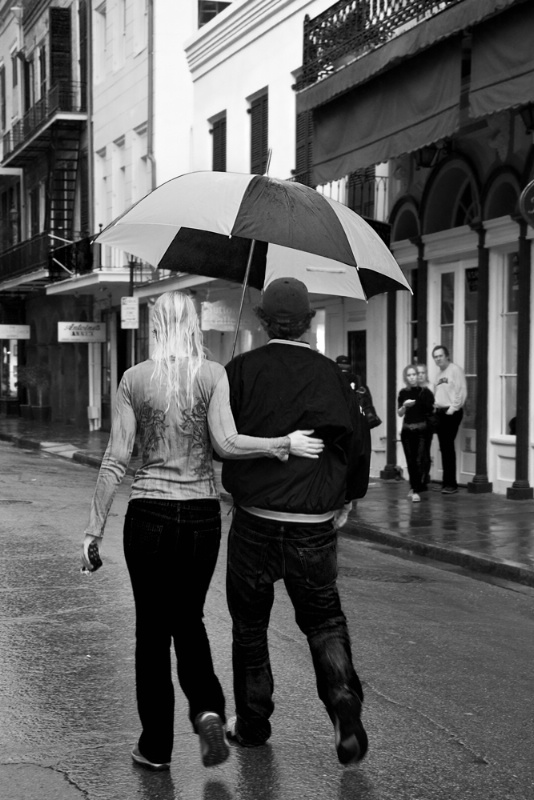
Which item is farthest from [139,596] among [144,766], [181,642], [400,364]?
[400,364]

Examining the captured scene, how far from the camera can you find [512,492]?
553 inches

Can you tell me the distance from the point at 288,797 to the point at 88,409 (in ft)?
90.9

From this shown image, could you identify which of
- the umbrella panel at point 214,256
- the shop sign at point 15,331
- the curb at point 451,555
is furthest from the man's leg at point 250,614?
the shop sign at point 15,331

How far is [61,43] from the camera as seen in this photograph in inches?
1320

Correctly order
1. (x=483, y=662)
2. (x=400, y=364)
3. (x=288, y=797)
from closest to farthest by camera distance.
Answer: (x=288, y=797), (x=483, y=662), (x=400, y=364)

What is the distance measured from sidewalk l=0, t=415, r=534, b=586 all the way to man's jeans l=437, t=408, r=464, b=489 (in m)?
0.25

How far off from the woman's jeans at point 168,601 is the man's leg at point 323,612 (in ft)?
1.08

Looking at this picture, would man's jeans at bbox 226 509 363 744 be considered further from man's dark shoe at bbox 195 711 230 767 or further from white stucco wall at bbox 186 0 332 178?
white stucco wall at bbox 186 0 332 178

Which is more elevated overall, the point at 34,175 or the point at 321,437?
the point at 34,175

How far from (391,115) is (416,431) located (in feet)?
12.0

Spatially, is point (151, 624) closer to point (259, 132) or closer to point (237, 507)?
point (237, 507)

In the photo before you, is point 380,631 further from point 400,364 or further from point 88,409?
point 88,409

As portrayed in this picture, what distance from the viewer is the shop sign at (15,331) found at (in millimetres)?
37094

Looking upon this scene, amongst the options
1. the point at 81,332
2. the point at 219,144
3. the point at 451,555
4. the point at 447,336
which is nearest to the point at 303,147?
the point at 219,144
